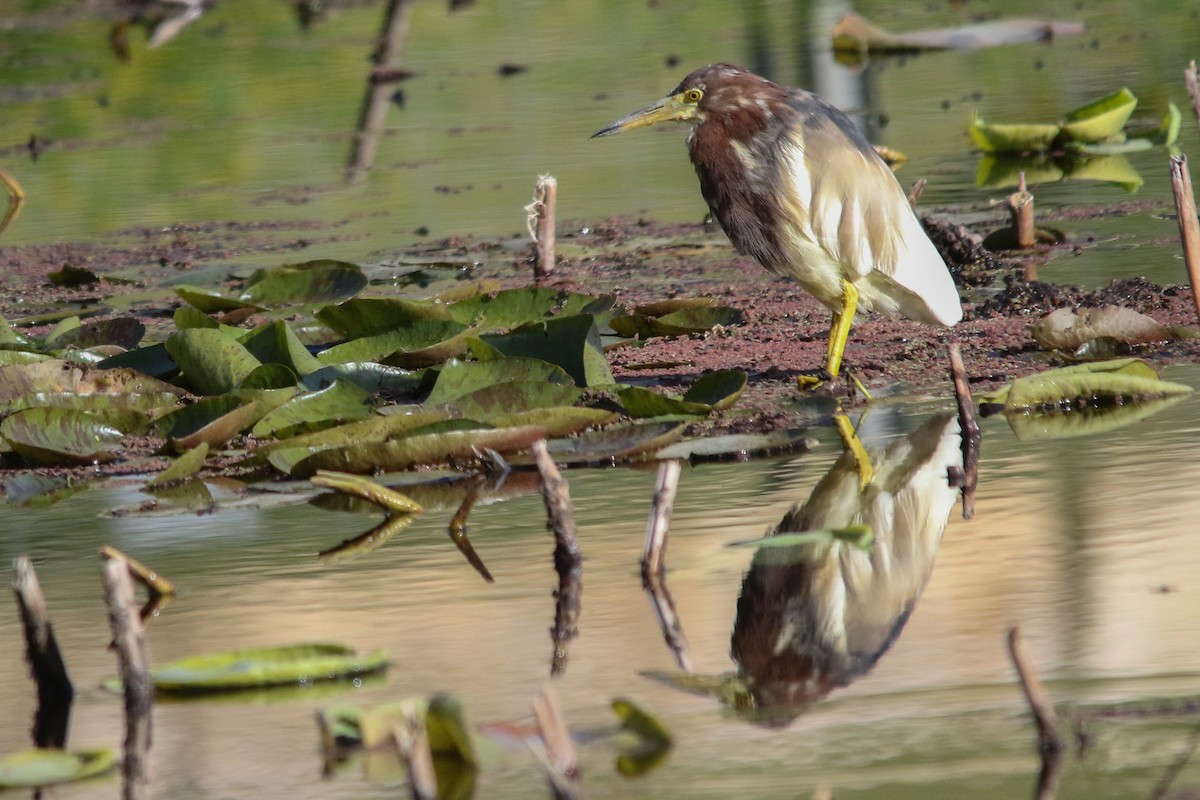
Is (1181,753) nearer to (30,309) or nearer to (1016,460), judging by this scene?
(1016,460)

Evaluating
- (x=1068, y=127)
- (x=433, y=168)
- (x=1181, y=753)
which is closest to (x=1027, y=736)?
(x=1181, y=753)

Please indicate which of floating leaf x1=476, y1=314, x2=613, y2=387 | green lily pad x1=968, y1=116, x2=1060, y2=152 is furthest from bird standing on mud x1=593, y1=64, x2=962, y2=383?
green lily pad x1=968, y1=116, x2=1060, y2=152

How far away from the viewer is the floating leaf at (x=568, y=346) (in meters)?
5.46

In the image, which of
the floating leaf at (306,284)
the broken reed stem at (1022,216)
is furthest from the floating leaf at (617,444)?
the broken reed stem at (1022,216)

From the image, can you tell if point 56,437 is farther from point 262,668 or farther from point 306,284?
point 306,284

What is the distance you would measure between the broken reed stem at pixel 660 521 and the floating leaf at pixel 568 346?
152 centimetres

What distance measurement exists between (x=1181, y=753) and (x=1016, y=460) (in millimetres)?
1875

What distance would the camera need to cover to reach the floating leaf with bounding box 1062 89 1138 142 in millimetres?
9250

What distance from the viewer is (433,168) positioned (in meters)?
11.5

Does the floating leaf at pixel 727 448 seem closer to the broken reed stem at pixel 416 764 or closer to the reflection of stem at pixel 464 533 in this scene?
the reflection of stem at pixel 464 533

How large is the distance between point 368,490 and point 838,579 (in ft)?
4.08

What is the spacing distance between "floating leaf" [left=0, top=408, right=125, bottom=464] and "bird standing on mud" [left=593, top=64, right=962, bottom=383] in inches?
74.6

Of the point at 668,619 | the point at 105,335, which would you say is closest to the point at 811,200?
the point at 668,619

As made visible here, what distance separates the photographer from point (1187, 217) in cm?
508
